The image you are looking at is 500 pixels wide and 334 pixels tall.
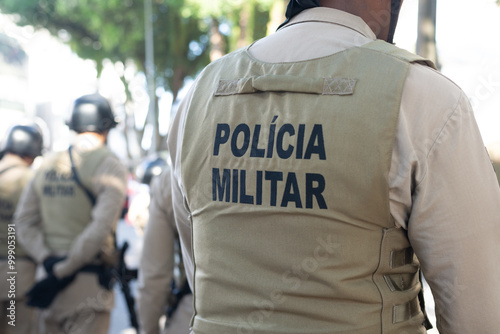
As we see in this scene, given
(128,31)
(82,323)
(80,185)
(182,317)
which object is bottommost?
(82,323)

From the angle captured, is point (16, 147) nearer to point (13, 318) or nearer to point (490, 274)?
point (13, 318)

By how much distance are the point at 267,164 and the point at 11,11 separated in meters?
20.5

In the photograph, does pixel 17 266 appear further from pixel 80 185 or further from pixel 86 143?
pixel 86 143

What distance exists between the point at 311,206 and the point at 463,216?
36cm

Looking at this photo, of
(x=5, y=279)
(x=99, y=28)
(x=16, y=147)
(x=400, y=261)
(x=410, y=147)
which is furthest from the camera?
(x=99, y=28)

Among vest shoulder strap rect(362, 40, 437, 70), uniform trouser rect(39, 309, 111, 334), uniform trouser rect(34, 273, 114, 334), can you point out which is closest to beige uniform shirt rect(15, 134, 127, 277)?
uniform trouser rect(34, 273, 114, 334)

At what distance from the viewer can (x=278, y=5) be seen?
1249 centimetres

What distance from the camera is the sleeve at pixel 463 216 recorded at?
4.63ft

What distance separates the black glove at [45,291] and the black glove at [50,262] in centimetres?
5

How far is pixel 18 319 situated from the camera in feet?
16.7

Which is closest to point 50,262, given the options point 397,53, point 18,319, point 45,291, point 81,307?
point 45,291

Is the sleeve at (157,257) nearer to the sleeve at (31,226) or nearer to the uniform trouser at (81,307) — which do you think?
the uniform trouser at (81,307)

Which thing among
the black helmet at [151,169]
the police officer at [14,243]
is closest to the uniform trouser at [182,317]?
the police officer at [14,243]

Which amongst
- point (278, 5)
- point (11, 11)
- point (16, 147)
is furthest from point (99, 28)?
point (16, 147)
